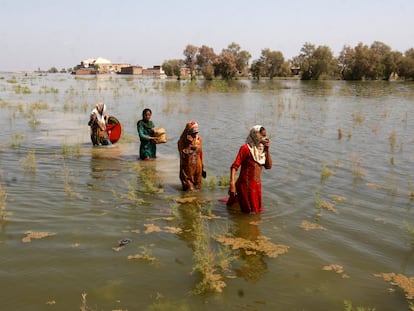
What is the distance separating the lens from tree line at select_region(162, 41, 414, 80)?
64.9 m

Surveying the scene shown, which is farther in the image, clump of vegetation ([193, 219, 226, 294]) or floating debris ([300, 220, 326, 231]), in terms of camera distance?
floating debris ([300, 220, 326, 231])

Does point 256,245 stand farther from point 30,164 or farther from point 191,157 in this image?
point 30,164

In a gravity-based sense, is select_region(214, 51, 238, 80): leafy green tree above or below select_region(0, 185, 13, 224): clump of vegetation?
above

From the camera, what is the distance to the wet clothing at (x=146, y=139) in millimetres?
9430

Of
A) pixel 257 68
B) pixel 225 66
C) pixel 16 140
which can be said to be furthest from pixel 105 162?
pixel 257 68

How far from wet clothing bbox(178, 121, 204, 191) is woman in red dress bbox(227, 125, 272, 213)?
1.23 m

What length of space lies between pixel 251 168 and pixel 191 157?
5.20 ft

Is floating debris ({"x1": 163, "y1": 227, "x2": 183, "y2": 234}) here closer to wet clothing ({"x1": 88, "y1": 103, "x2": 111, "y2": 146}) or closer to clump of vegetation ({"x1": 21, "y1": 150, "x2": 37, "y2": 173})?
clump of vegetation ({"x1": 21, "y1": 150, "x2": 37, "y2": 173})

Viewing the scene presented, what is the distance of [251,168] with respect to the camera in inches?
235

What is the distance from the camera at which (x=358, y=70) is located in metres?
67.6

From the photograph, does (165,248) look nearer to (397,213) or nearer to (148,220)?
(148,220)

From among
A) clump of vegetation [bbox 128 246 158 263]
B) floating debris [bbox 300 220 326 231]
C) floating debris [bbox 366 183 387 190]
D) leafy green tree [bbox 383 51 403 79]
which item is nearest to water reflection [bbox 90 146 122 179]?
clump of vegetation [bbox 128 246 158 263]

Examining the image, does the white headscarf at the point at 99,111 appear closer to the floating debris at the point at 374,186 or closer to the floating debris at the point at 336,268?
the floating debris at the point at 374,186

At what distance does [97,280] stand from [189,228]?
5.80 ft
